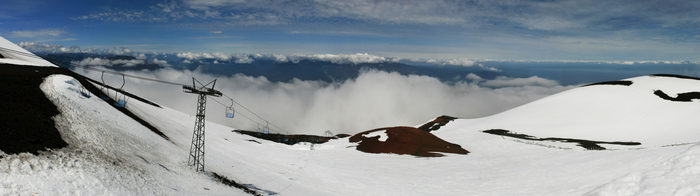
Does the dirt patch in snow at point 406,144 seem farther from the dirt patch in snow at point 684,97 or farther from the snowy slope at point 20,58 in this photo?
the snowy slope at point 20,58

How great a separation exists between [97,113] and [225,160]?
20.0 m

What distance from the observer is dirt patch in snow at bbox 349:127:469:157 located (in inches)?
2834

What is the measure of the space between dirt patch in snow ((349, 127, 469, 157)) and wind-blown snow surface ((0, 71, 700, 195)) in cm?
474

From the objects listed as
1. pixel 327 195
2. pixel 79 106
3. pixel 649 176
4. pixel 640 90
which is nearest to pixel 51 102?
pixel 79 106

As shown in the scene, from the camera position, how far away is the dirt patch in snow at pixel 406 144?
7198 cm

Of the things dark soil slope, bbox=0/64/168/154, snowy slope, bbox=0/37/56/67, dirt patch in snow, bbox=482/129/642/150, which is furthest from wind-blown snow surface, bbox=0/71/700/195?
snowy slope, bbox=0/37/56/67

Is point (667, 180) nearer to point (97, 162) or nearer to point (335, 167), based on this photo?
point (335, 167)

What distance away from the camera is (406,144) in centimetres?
7906

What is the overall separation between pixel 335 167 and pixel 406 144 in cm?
2976

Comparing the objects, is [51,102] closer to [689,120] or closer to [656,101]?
[689,120]

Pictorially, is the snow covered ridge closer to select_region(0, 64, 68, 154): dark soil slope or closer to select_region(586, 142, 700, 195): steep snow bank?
select_region(586, 142, 700, 195): steep snow bank

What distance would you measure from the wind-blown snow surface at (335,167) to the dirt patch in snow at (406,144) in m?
4.74

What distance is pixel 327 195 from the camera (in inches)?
1535

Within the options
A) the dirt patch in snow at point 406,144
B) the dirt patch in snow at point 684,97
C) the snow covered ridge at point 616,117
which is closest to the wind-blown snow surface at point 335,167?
the snow covered ridge at point 616,117
